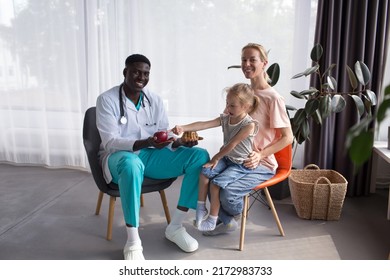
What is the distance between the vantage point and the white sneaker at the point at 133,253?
6.49 ft

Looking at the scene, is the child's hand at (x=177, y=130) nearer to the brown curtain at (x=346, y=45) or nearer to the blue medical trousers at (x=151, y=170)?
the blue medical trousers at (x=151, y=170)

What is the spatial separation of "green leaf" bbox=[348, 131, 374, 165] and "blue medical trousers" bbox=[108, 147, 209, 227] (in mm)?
1451

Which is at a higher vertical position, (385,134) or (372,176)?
(385,134)

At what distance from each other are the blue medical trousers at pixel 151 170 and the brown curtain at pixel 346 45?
1.05 meters

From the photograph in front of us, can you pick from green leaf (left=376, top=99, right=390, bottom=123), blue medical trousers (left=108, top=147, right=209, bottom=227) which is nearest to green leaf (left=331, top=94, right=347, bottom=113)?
blue medical trousers (left=108, top=147, right=209, bottom=227)

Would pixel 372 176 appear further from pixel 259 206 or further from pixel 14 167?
pixel 14 167

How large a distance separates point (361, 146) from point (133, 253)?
1.57 m

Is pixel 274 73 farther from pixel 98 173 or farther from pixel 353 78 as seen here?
pixel 98 173

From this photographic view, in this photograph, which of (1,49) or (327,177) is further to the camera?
(1,49)

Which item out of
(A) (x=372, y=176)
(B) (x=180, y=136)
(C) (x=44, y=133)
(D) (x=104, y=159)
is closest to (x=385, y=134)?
(A) (x=372, y=176)

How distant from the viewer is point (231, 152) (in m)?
2.10

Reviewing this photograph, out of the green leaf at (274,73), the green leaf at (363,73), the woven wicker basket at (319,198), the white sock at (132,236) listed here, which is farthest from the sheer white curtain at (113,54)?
the white sock at (132,236)

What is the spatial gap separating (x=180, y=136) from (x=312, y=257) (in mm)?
918
